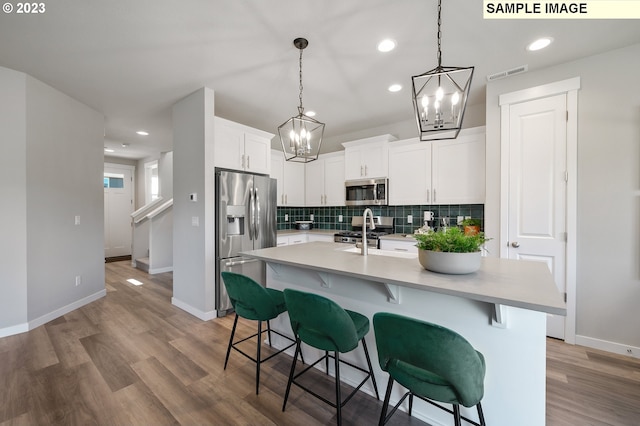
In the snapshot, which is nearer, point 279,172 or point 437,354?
point 437,354

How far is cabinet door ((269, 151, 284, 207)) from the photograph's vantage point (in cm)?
478

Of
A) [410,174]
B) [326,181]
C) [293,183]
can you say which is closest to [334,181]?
[326,181]

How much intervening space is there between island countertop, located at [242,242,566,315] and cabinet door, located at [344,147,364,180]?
2.48 metres

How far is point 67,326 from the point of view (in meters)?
2.98

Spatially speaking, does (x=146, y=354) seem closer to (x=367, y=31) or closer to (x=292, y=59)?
(x=292, y=59)

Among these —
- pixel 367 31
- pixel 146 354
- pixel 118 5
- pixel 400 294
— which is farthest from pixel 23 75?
pixel 400 294

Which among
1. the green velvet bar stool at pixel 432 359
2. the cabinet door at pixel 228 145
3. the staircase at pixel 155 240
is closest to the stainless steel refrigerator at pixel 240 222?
the cabinet door at pixel 228 145

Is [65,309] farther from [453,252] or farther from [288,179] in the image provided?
[453,252]

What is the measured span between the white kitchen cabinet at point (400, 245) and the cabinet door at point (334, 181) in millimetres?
1204

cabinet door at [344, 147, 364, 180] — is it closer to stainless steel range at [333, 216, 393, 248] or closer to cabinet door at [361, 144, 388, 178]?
cabinet door at [361, 144, 388, 178]

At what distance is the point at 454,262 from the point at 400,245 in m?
2.25

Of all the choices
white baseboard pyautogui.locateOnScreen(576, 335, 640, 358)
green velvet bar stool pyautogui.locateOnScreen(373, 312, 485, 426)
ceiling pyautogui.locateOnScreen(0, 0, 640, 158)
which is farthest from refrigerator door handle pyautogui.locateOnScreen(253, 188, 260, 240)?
white baseboard pyautogui.locateOnScreen(576, 335, 640, 358)

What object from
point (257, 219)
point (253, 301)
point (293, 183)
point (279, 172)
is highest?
point (279, 172)

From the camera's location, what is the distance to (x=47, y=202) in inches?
122
